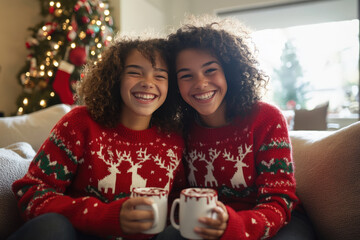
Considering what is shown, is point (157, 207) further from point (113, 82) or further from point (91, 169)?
point (113, 82)

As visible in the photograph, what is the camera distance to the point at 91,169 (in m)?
1.08

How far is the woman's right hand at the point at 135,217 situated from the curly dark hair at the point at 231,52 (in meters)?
0.62

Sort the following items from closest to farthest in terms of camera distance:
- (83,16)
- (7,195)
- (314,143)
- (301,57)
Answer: (7,195), (314,143), (83,16), (301,57)

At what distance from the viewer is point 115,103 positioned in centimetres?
122

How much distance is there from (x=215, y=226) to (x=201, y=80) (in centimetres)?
59

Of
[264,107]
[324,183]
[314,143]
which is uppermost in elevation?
[264,107]

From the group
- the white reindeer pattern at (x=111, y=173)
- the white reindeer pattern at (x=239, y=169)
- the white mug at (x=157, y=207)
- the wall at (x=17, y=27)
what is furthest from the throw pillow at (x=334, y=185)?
the wall at (x=17, y=27)

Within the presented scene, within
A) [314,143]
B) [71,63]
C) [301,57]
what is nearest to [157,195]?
[314,143]

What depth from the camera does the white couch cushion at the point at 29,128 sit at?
1495mm

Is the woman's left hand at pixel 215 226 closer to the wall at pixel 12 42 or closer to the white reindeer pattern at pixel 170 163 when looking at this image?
the white reindeer pattern at pixel 170 163

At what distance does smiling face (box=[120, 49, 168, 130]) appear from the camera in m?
1.14

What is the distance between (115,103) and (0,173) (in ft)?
1.56

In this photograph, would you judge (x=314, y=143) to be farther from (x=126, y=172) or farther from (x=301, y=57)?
(x=301, y=57)

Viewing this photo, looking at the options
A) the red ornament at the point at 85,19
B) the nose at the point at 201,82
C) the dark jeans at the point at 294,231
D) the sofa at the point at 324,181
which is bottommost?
the dark jeans at the point at 294,231
